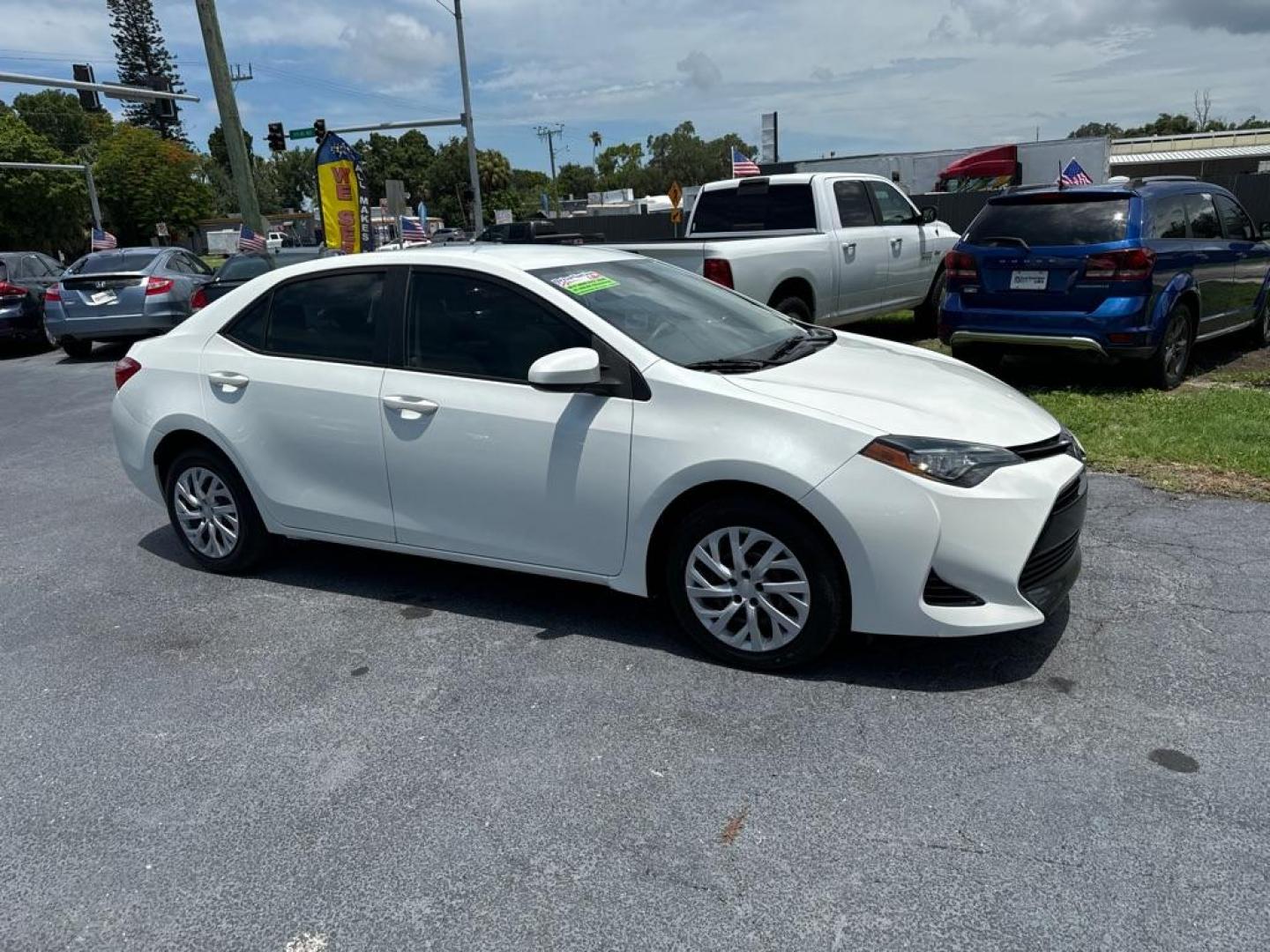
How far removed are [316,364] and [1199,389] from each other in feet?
23.4

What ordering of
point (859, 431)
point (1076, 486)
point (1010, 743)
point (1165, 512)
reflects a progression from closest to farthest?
point (1010, 743) → point (859, 431) → point (1076, 486) → point (1165, 512)

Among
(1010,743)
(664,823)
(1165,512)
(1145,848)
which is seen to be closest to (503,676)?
(664,823)

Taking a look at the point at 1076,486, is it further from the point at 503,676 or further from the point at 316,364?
the point at 316,364

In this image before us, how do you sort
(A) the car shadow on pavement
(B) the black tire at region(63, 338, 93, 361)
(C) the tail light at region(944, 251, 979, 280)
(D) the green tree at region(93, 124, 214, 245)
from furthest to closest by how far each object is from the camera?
(D) the green tree at region(93, 124, 214, 245)
(B) the black tire at region(63, 338, 93, 361)
(C) the tail light at region(944, 251, 979, 280)
(A) the car shadow on pavement

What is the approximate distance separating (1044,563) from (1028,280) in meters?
5.01

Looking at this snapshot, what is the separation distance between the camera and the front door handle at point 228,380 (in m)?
4.83

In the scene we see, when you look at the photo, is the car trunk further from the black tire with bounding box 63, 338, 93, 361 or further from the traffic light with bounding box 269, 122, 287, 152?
the traffic light with bounding box 269, 122, 287, 152

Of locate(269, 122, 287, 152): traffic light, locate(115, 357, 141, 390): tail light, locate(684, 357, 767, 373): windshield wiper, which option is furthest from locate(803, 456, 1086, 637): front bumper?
locate(269, 122, 287, 152): traffic light

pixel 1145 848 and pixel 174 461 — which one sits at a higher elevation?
pixel 174 461

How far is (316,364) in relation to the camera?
4637 millimetres

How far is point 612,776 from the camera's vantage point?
3209mm

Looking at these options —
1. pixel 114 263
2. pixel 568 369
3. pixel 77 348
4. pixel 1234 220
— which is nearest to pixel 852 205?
pixel 1234 220

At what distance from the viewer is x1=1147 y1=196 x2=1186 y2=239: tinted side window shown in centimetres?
780

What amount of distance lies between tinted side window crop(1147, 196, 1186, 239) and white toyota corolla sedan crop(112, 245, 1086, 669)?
422 cm
